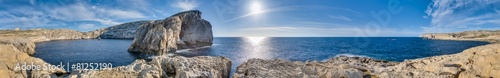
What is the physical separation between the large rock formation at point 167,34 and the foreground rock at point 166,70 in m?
54.7

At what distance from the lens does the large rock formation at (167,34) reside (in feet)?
225

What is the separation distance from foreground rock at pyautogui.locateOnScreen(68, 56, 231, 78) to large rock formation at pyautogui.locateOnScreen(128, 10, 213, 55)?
54.7 m

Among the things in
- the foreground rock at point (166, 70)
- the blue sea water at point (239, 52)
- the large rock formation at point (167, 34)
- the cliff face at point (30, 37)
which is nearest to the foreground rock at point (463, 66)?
the foreground rock at point (166, 70)

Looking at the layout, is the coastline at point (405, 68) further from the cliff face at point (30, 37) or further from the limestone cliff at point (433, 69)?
the cliff face at point (30, 37)

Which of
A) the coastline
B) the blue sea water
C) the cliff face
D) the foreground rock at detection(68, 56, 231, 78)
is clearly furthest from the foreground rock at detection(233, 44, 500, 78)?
the cliff face

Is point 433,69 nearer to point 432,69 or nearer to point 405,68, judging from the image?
point 432,69

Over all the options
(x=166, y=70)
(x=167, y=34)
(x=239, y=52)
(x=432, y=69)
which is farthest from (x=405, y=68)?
(x=167, y=34)

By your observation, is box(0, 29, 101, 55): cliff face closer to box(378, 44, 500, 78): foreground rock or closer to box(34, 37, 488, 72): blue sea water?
box(34, 37, 488, 72): blue sea water

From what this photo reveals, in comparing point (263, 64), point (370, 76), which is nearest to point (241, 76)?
point (263, 64)

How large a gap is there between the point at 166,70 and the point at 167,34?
6463 cm

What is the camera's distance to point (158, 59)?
44.4 ft

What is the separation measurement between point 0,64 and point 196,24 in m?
111

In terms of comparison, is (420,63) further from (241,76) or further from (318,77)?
(241,76)

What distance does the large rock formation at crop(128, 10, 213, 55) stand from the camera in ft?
225
